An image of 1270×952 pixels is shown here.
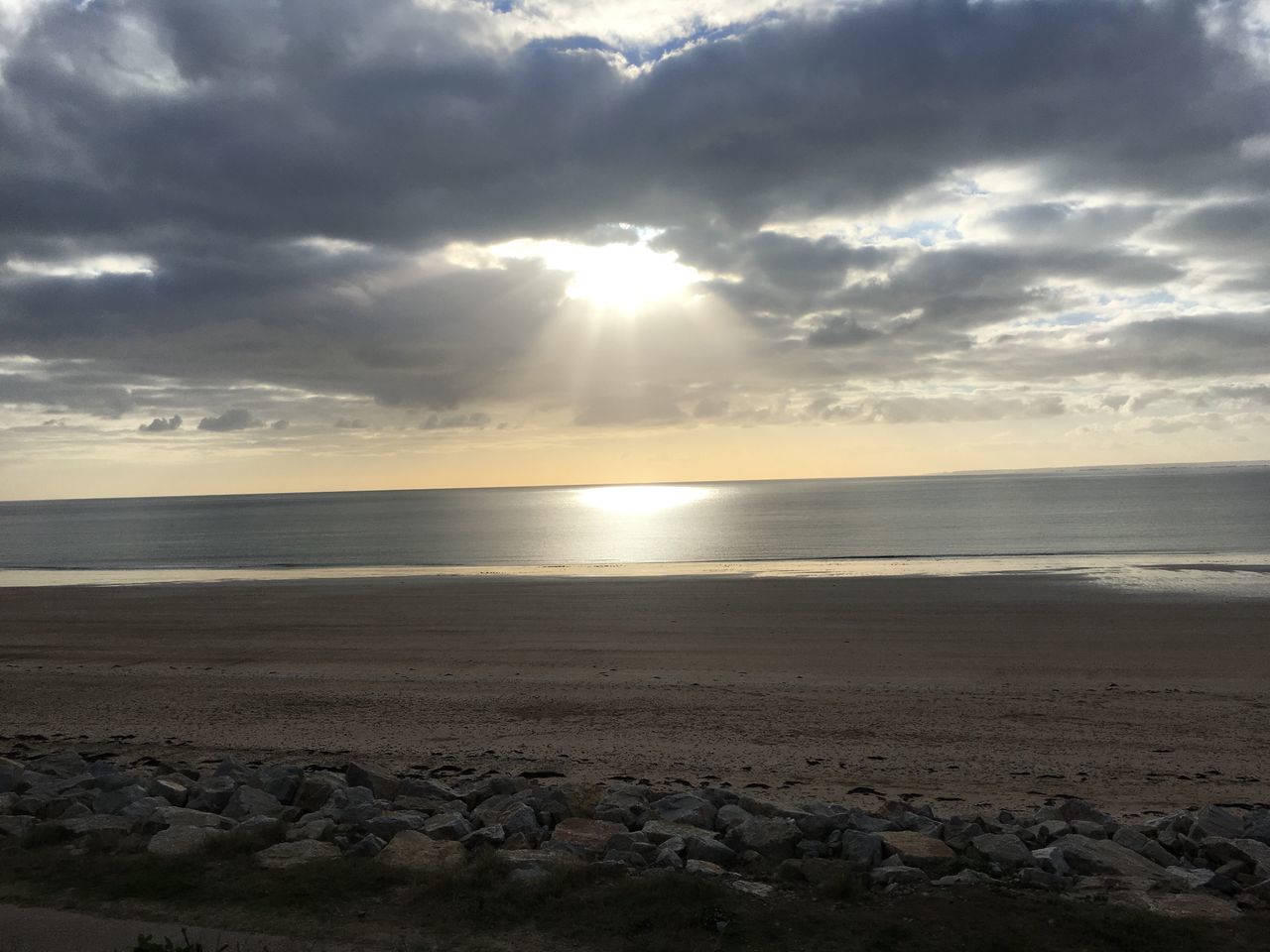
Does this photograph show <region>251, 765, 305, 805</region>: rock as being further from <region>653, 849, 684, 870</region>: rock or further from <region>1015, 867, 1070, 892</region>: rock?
<region>1015, 867, 1070, 892</region>: rock

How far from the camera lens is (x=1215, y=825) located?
837 cm

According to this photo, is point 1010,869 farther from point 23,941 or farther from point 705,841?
point 23,941

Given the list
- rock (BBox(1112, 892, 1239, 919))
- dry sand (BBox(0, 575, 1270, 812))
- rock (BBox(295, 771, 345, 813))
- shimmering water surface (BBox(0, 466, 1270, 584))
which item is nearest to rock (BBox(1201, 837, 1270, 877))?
rock (BBox(1112, 892, 1239, 919))

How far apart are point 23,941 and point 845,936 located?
5217mm

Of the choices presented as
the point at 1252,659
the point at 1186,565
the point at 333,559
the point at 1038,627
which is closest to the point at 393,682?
the point at 1038,627

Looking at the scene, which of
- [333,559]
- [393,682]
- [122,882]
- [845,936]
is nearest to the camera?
[845,936]

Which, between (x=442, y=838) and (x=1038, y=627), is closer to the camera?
(x=442, y=838)

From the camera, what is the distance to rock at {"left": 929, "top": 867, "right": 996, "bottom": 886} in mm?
6549

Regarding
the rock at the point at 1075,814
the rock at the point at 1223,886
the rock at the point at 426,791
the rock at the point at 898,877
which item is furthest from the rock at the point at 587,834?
the rock at the point at 1223,886

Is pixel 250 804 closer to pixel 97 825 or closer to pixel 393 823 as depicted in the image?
pixel 97 825

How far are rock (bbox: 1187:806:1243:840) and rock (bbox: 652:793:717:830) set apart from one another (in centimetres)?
436

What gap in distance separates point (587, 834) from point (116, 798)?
477 cm

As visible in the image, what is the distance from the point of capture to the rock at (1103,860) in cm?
706

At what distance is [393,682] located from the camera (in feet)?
58.3
